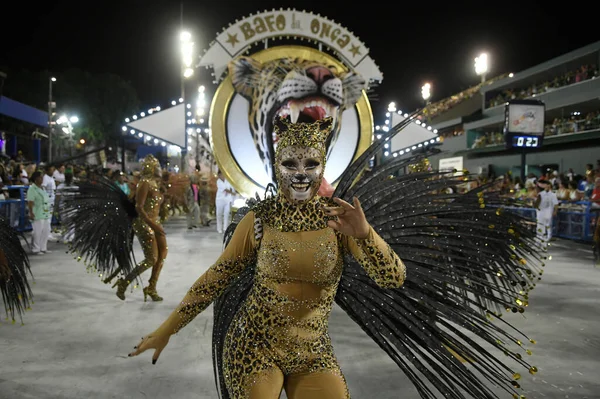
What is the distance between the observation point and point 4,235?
15.5 ft

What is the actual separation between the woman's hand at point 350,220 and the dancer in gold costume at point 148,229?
16.6ft

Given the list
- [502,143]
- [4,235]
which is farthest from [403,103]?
[4,235]

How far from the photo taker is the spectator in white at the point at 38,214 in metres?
10.9

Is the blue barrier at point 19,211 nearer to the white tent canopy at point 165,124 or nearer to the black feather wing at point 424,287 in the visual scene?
the white tent canopy at point 165,124

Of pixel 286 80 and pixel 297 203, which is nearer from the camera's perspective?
pixel 297 203

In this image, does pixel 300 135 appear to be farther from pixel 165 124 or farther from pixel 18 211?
pixel 18 211

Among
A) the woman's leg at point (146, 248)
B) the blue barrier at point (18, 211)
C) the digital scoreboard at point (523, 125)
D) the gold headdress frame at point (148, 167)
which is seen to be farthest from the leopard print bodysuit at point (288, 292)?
the digital scoreboard at point (523, 125)

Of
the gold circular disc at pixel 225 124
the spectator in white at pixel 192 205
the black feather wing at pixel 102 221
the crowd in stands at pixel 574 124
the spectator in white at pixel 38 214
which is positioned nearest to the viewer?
the black feather wing at pixel 102 221

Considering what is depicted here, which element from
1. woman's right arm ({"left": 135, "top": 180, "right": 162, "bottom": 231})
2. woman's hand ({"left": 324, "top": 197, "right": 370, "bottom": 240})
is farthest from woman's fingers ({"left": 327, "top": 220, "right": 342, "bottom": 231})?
woman's right arm ({"left": 135, "top": 180, "right": 162, "bottom": 231})

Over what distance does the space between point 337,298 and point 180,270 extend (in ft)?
22.9

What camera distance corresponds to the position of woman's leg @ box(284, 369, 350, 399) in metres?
2.21

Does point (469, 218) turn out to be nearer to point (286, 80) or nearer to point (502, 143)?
point (286, 80)

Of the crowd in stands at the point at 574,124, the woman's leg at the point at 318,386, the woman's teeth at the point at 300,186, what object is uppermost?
the crowd in stands at the point at 574,124

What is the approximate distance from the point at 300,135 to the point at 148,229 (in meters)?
5.14
